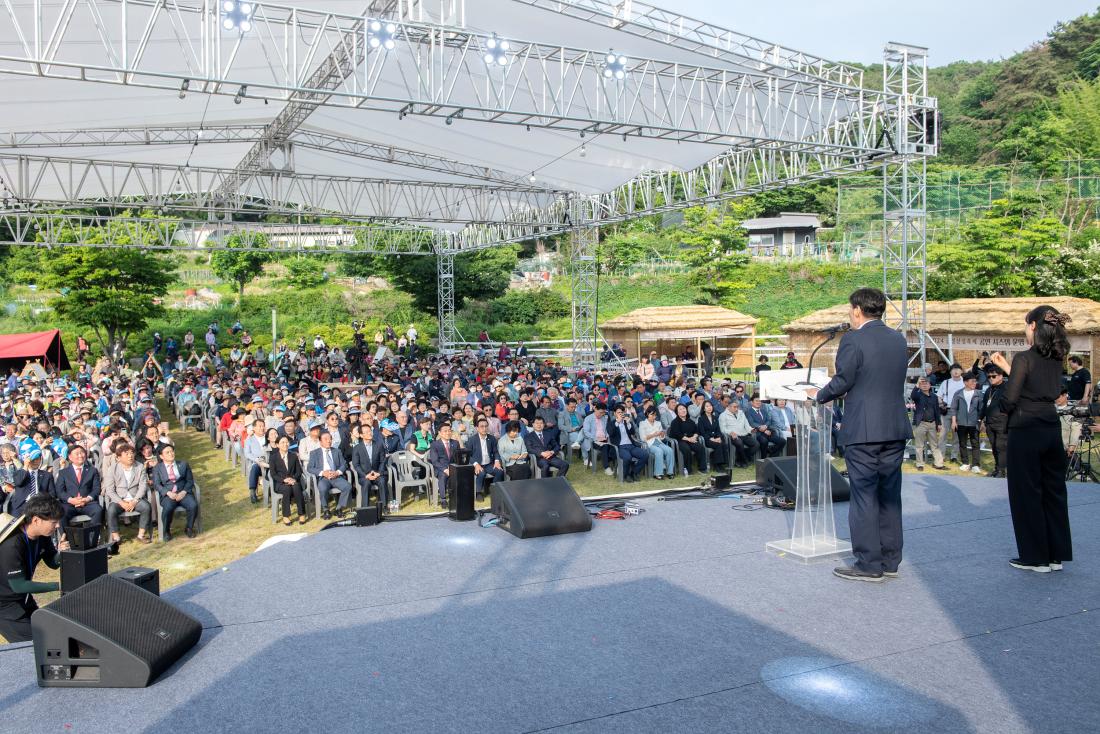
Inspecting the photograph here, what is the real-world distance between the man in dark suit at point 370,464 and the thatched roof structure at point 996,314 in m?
12.4

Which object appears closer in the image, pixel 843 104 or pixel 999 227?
pixel 843 104

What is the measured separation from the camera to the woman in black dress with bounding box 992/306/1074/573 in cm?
434

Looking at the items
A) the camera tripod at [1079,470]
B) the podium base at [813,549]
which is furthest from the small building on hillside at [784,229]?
the podium base at [813,549]

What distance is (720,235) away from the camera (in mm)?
34781

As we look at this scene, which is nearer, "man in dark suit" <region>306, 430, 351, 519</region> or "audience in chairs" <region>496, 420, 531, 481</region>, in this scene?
"man in dark suit" <region>306, 430, 351, 519</region>

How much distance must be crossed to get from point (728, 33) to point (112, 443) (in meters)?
10.7

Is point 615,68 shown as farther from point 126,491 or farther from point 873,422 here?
point 873,422

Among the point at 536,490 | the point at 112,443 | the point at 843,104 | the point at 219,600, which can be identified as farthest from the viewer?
the point at 843,104

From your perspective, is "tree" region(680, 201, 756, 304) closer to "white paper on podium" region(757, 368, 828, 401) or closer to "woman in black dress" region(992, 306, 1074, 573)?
"white paper on podium" region(757, 368, 828, 401)

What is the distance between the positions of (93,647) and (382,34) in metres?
8.51

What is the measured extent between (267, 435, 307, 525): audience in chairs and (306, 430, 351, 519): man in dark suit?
16 centimetres

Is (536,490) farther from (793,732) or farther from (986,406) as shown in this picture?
(986,406)

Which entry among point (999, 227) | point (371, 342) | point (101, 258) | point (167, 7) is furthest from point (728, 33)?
point (371, 342)

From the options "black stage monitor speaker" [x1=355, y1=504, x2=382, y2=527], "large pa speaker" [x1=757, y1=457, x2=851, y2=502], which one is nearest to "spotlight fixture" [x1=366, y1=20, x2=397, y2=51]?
"black stage monitor speaker" [x1=355, y1=504, x2=382, y2=527]
